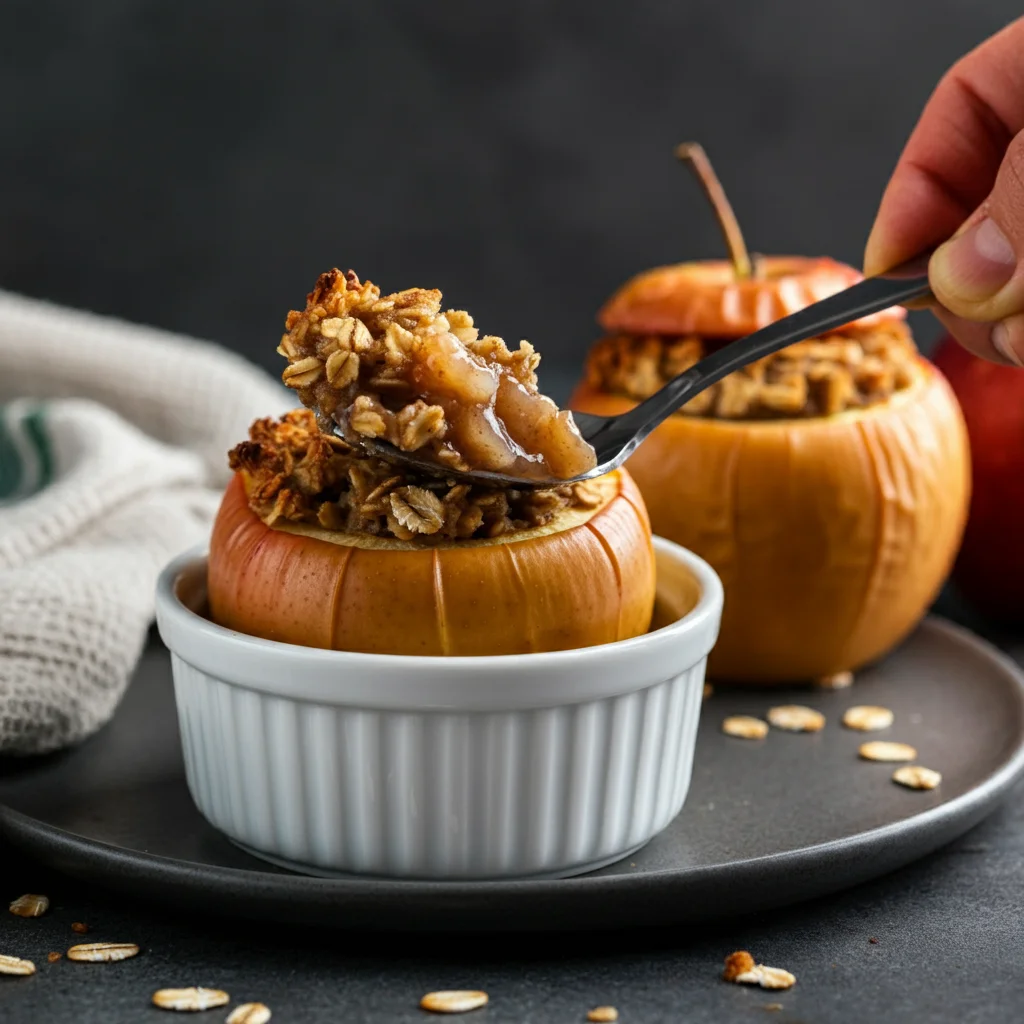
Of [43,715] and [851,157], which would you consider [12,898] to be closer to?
[43,715]

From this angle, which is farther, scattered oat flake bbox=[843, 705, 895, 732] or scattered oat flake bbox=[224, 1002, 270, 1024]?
scattered oat flake bbox=[843, 705, 895, 732]

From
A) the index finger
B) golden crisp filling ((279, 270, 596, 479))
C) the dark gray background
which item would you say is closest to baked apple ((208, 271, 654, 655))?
golden crisp filling ((279, 270, 596, 479))

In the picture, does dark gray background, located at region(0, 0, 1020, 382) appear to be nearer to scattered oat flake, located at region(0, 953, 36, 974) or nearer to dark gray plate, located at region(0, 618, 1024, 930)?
dark gray plate, located at region(0, 618, 1024, 930)

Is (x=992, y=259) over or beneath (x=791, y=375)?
over

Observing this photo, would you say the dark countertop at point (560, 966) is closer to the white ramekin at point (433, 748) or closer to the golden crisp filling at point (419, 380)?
the white ramekin at point (433, 748)

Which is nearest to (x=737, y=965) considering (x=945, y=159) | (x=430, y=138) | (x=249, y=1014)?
(x=249, y=1014)

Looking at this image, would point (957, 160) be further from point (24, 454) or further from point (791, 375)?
point (24, 454)

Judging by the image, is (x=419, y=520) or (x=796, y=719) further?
(x=796, y=719)
